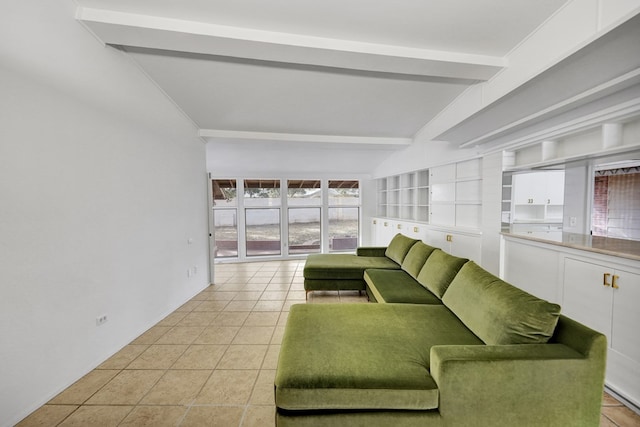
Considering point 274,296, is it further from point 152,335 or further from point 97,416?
point 97,416

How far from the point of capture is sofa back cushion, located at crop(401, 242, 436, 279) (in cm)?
289

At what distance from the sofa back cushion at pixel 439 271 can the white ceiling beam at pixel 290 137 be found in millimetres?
2460

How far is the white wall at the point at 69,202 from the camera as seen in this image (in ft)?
4.97

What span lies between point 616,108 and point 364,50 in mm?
1894

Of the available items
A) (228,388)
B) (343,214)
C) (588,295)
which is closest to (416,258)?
(588,295)

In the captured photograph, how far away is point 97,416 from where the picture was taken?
162 cm

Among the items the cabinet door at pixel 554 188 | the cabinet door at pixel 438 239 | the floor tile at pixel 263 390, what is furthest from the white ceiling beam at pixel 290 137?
the floor tile at pixel 263 390

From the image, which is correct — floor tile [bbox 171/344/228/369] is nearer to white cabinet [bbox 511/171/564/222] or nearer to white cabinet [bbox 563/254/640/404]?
white cabinet [bbox 563/254/640/404]

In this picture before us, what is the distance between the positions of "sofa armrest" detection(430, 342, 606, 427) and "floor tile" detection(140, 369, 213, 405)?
1.70m

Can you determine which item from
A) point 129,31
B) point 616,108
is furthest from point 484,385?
point 129,31

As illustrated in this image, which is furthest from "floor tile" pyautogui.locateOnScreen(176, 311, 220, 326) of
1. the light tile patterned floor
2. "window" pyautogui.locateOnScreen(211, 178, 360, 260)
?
"window" pyautogui.locateOnScreen(211, 178, 360, 260)

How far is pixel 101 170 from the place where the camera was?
7.06ft

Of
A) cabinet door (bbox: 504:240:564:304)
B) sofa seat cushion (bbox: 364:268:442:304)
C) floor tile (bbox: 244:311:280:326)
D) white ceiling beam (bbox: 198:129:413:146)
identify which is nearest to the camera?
cabinet door (bbox: 504:240:564:304)

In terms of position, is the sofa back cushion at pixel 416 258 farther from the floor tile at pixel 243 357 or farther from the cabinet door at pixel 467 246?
the floor tile at pixel 243 357
